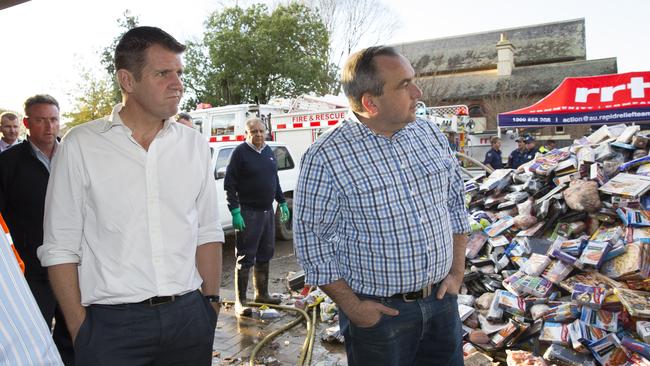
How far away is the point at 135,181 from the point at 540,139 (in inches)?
979

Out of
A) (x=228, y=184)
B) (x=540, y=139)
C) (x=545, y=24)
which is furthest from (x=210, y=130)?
(x=545, y=24)

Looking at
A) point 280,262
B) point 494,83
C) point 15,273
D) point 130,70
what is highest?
point 494,83

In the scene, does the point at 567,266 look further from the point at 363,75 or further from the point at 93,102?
the point at 93,102

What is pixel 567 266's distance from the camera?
4.16 meters

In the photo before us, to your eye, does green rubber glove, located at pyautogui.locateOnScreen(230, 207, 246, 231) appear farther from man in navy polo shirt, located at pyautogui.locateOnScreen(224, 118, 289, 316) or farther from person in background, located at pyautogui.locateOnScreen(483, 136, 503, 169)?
person in background, located at pyautogui.locateOnScreen(483, 136, 503, 169)

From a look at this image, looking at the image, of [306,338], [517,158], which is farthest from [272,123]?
[306,338]

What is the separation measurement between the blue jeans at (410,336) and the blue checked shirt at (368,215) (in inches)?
4.3

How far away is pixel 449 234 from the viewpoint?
91.4 inches

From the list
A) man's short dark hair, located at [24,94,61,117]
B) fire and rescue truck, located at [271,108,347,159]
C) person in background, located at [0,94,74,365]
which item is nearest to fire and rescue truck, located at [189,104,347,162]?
fire and rescue truck, located at [271,108,347,159]

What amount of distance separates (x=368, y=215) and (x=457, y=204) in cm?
65

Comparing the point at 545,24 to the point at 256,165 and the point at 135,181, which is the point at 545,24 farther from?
Result: the point at 135,181

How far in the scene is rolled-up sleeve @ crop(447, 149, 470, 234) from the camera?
2475 mm

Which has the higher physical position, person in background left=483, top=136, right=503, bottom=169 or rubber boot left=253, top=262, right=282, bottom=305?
person in background left=483, top=136, right=503, bottom=169

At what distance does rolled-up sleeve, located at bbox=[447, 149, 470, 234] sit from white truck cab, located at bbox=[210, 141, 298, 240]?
5408mm
